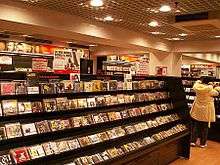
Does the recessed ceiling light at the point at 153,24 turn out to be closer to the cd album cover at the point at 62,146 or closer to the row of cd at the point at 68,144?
the row of cd at the point at 68,144

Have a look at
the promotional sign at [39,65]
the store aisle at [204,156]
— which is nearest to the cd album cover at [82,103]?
the promotional sign at [39,65]

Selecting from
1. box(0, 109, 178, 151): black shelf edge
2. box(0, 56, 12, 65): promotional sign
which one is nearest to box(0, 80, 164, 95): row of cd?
box(0, 109, 178, 151): black shelf edge

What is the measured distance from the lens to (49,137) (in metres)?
4.05

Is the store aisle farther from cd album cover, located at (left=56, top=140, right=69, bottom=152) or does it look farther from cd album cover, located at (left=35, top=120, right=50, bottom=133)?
cd album cover, located at (left=35, top=120, right=50, bottom=133)

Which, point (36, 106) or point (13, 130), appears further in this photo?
point (36, 106)

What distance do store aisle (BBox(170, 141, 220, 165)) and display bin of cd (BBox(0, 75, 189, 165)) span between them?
9.1 inches

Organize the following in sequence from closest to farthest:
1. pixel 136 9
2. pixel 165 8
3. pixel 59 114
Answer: pixel 59 114 → pixel 165 8 → pixel 136 9

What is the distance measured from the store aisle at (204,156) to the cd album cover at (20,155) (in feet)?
12.8

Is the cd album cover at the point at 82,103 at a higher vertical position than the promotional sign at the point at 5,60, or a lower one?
lower

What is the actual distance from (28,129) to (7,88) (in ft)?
1.92

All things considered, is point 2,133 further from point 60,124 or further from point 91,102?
point 91,102

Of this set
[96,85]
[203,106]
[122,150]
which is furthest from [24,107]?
[203,106]

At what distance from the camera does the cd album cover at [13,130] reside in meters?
3.52

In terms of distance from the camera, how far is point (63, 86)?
14.1ft
